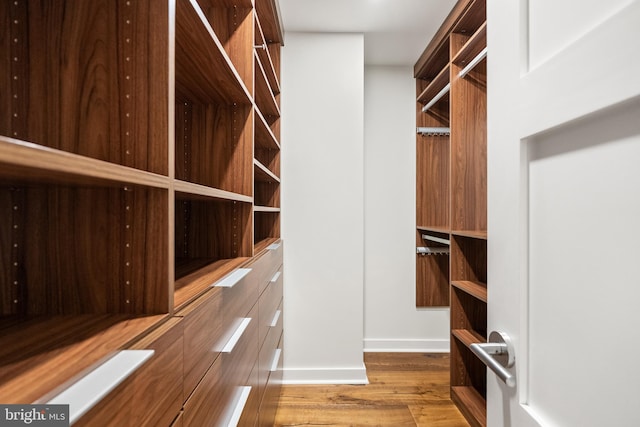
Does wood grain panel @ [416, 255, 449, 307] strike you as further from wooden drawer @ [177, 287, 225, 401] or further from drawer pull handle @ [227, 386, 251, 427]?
wooden drawer @ [177, 287, 225, 401]

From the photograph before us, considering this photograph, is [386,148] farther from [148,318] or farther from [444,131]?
[148,318]

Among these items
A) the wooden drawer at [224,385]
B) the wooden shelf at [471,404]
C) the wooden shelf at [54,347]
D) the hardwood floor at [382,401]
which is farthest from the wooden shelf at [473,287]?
the wooden shelf at [54,347]

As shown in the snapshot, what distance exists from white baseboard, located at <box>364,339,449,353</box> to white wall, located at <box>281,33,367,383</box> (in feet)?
1.83

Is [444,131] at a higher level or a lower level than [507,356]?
higher

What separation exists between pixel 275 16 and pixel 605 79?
1.99 meters

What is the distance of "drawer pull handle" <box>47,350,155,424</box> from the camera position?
0.31 metres

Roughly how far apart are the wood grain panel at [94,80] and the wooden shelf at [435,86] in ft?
6.72

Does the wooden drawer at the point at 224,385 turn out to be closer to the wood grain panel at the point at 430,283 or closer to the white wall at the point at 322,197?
the white wall at the point at 322,197

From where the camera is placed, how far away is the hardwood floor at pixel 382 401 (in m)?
1.88

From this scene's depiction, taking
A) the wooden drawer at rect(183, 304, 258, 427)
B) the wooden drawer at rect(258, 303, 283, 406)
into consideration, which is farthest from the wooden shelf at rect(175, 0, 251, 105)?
the wooden drawer at rect(258, 303, 283, 406)

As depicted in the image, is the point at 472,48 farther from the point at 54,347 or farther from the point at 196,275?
the point at 54,347

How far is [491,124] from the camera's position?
63cm

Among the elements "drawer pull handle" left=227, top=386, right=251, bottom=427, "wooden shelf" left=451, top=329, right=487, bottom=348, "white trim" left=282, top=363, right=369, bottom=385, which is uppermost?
"drawer pull handle" left=227, top=386, right=251, bottom=427

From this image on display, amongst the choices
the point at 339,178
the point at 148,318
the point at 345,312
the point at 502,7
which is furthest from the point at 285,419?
the point at 502,7
